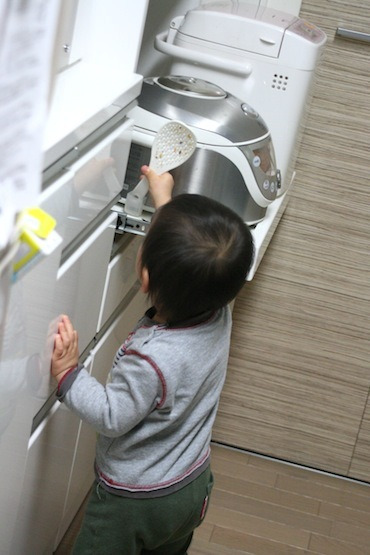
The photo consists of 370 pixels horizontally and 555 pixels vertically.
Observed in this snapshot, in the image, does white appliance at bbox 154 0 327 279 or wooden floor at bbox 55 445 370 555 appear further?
wooden floor at bbox 55 445 370 555

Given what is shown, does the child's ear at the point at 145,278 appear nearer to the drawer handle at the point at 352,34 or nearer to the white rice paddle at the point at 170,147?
the white rice paddle at the point at 170,147

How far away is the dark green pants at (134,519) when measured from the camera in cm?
137

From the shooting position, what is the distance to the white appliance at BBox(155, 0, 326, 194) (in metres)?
1.84

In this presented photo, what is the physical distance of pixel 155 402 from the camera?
4.09 ft

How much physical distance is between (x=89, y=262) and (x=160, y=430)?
0.29 metres

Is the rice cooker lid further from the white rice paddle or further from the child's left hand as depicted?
the child's left hand

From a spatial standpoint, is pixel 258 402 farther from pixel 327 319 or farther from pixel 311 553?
pixel 311 553

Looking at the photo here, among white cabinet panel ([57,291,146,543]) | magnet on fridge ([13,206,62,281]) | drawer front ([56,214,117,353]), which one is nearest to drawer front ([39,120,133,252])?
drawer front ([56,214,117,353])

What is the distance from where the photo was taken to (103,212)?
144 cm

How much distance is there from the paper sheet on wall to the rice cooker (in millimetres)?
1030

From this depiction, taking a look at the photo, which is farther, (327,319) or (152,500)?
(327,319)

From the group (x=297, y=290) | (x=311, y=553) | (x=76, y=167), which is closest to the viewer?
(x=76, y=167)

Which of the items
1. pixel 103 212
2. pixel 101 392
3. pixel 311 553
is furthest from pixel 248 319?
pixel 101 392

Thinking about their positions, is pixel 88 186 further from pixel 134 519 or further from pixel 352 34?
pixel 352 34
